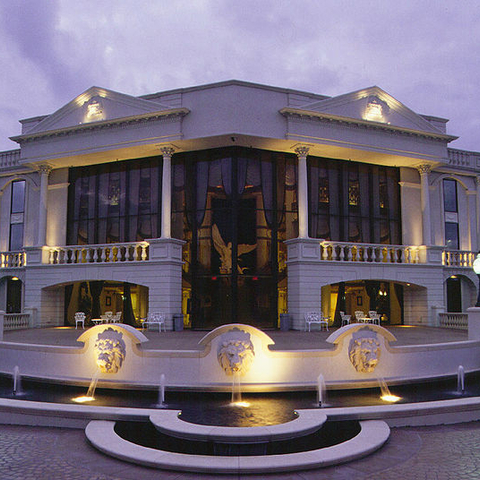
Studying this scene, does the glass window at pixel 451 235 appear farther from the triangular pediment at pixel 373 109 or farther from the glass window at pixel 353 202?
the triangular pediment at pixel 373 109

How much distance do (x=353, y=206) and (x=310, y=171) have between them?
10.2 feet

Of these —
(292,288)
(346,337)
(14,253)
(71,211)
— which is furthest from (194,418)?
(14,253)

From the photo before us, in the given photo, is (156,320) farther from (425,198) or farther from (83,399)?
(425,198)

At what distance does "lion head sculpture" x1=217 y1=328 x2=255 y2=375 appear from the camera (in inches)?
387

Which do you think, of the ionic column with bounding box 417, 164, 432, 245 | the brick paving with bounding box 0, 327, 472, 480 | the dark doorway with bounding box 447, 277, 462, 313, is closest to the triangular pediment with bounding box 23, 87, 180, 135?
the ionic column with bounding box 417, 164, 432, 245

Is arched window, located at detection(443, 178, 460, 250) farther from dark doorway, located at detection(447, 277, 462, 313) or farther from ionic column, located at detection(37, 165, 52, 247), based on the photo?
ionic column, located at detection(37, 165, 52, 247)

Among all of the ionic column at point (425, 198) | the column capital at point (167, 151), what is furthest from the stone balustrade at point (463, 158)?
the column capital at point (167, 151)

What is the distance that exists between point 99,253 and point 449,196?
20.0 m

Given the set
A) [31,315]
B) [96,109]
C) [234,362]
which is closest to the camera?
[234,362]

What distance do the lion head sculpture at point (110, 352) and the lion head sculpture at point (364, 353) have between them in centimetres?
512

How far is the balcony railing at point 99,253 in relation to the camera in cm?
2195

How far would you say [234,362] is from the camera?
32.2ft

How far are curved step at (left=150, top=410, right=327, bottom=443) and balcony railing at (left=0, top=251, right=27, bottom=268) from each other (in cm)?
2167

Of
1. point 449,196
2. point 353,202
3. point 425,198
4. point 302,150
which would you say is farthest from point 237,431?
point 449,196
